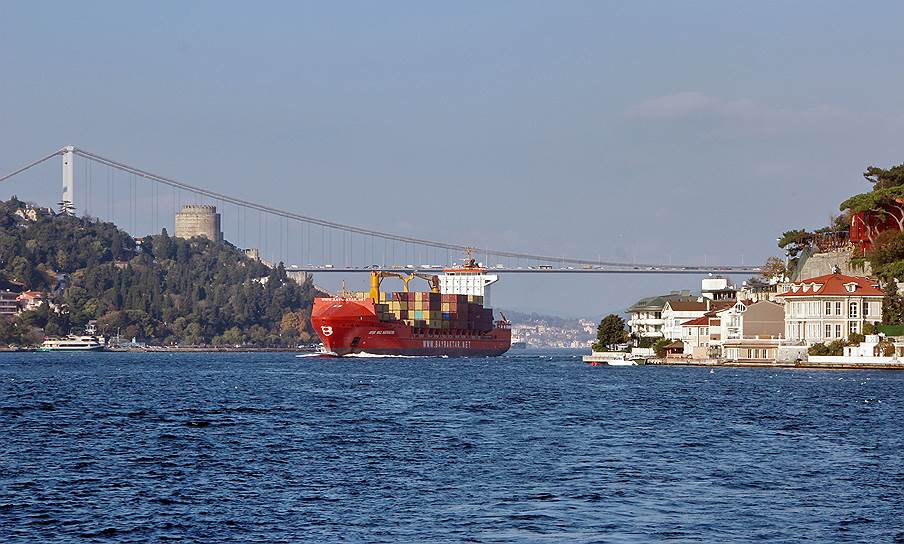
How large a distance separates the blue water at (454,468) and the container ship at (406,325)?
2698 inches

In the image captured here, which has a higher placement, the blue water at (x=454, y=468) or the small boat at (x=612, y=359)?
the blue water at (x=454, y=468)

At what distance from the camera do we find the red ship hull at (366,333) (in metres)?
124

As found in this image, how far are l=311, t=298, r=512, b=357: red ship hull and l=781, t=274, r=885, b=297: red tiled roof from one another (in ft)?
140

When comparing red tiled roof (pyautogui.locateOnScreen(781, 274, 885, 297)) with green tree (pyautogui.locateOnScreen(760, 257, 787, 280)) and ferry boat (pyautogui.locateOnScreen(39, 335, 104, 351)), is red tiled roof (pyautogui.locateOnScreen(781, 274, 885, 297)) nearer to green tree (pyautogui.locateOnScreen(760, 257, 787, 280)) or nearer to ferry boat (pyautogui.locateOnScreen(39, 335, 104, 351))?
green tree (pyautogui.locateOnScreen(760, 257, 787, 280))

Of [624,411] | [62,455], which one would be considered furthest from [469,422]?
[62,455]

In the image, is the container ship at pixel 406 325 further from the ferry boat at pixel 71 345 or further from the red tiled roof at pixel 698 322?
the ferry boat at pixel 71 345

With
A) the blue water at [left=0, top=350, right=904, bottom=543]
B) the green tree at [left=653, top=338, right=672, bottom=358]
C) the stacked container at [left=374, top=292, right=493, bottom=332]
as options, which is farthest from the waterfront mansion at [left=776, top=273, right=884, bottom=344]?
the stacked container at [left=374, top=292, right=493, bottom=332]

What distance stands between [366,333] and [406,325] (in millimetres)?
6118

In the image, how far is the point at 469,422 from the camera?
41.7m

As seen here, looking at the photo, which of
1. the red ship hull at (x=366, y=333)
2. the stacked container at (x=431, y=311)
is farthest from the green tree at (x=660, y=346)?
the stacked container at (x=431, y=311)

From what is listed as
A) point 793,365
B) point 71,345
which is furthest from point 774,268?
point 71,345

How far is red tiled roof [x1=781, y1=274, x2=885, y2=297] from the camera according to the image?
8912 centimetres

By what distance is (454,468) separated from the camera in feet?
96.9

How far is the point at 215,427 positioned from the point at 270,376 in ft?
138
